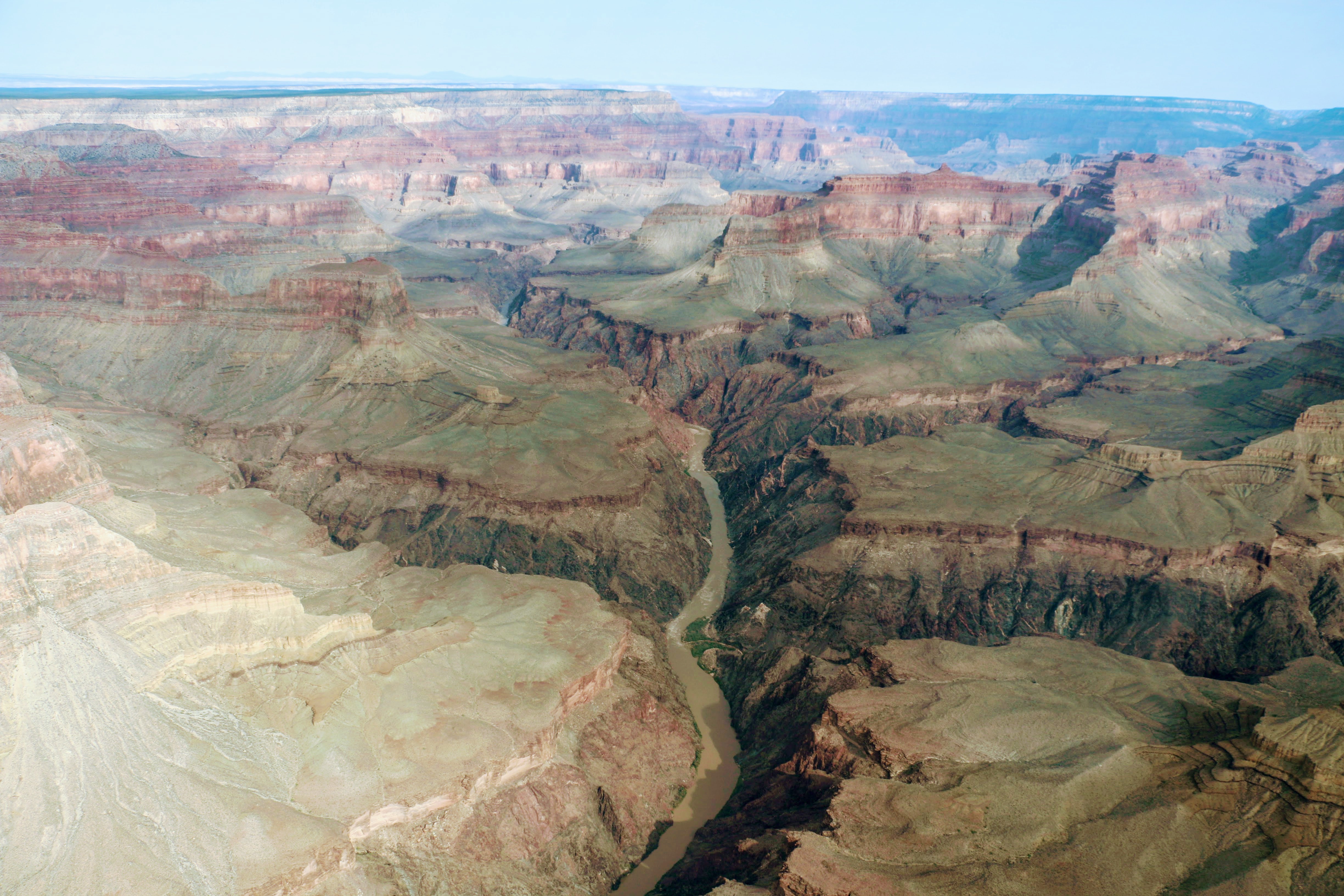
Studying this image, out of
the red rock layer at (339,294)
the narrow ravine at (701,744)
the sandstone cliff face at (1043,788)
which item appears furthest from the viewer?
the red rock layer at (339,294)

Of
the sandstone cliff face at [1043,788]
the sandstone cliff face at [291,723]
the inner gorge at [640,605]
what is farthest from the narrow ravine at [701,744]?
the sandstone cliff face at [1043,788]

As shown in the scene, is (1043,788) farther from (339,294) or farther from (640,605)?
(339,294)

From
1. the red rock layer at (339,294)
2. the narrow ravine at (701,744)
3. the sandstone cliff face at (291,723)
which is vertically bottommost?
the narrow ravine at (701,744)

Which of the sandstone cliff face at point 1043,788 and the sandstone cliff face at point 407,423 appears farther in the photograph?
the sandstone cliff face at point 407,423

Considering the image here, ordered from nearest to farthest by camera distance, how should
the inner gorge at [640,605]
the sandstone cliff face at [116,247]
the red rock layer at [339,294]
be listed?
1. the inner gorge at [640,605]
2. the red rock layer at [339,294]
3. the sandstone cliff face at [116,247]

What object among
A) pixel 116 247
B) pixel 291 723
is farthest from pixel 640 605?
pixel 116 247

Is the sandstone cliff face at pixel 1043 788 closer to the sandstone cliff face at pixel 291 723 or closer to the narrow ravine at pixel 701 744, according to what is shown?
the narrow ravine at pixel 701 744

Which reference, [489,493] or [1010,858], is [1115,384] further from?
[1010,858]

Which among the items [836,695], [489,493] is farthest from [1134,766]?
[489,493]
